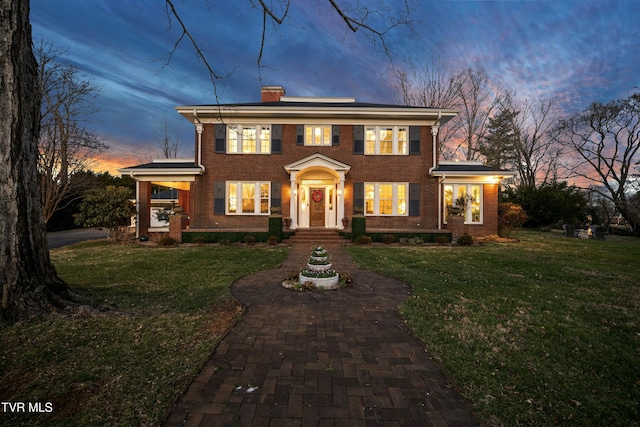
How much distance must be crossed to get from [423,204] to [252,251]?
32.8 ft

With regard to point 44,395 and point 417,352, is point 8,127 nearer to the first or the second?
point 44,395

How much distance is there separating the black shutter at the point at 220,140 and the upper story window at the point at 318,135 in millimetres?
4559

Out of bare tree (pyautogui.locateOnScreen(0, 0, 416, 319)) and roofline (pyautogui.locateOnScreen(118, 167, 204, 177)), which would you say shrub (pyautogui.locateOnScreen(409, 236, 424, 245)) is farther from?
bare tree (pyautogui.locateOnScreen(0, 0, 416, 319))

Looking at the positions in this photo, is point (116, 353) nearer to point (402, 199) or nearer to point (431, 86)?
point (402, 199)

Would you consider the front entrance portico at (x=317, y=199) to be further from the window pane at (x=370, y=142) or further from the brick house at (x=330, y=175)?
the window pane at (x=370, y=142)

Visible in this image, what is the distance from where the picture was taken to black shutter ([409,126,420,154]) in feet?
49.2

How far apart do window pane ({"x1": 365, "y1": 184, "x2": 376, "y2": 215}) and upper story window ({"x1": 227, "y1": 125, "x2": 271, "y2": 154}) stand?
606 cm

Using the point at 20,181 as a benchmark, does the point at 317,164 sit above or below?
above

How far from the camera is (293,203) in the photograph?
14516mm

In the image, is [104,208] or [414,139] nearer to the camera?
[104,208]

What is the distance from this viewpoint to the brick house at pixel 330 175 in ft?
48.2

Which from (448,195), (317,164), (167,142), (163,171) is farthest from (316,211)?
(167,142)

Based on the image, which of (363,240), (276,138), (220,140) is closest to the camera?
(363,240)

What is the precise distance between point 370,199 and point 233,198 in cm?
779
